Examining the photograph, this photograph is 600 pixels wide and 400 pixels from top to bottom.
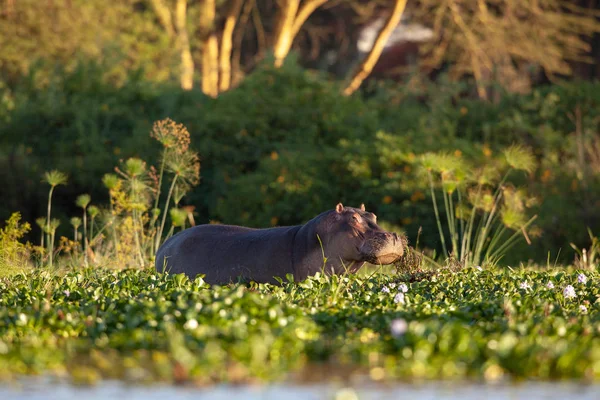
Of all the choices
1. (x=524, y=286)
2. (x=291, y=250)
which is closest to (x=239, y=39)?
(x=291, y=250)

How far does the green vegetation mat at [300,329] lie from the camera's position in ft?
14.1

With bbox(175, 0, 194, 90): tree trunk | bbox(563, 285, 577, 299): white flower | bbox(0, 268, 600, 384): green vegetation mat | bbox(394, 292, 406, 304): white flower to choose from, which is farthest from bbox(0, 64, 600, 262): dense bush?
bbox(394, 292, 406, 304): white flower

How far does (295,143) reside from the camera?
15.8 meters

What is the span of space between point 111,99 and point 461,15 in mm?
7867

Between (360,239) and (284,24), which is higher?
(284,24)

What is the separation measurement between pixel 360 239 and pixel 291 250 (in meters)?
0.54

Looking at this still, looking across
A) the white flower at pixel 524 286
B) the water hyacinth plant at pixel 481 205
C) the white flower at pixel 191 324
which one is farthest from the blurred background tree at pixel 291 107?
the white flower at pixel 191 324

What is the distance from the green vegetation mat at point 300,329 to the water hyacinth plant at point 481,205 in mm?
1684

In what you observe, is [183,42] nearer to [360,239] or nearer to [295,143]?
[295,143]

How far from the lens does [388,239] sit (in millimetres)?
7199

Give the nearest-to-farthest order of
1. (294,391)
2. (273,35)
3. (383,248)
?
(294,391), (383,248), (273,35)

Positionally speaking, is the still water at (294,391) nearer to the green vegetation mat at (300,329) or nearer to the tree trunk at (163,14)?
the green vegetation mat at (300,329)

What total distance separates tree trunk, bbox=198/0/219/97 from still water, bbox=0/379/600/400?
19649 millimetres

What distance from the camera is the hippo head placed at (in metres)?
7.22
